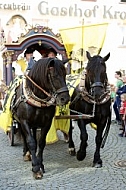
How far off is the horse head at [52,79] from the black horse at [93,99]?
0.44 metres

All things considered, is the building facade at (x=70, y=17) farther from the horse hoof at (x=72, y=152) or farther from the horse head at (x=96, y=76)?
the horse head at (x=96, y=76)

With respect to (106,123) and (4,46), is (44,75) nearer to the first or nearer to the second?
(106,123)

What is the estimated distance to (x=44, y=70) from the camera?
4059 millimetres

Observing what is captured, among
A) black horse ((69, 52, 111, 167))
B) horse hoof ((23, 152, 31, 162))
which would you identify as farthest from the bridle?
horse hoof ((23, 152, 31, 162))

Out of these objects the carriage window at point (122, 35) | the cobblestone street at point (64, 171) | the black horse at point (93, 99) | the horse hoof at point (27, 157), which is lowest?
the cobblestone street at point (64, 171)

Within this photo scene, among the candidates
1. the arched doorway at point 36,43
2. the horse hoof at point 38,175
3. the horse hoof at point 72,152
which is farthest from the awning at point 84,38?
the horse hoof at point 38,175

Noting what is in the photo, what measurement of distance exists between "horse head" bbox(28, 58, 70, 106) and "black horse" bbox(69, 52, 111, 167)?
1.46 feet

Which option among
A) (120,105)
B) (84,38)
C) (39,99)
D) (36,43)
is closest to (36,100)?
(39,99)

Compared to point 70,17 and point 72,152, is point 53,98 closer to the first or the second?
point 72,152

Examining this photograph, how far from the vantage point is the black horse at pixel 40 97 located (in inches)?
156

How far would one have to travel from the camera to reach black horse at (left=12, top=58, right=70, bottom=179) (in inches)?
156

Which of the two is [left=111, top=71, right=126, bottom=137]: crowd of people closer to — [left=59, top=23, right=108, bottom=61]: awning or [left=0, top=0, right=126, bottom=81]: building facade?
[left=59, top=23, right=108, bottom=61]: awning

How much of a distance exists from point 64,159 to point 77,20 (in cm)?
1130

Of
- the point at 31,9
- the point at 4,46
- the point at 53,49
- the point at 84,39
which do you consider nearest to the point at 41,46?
the point at 53,49
